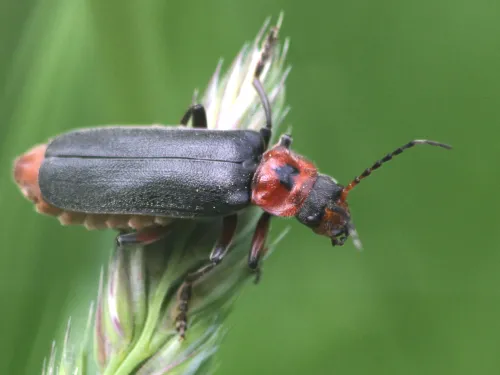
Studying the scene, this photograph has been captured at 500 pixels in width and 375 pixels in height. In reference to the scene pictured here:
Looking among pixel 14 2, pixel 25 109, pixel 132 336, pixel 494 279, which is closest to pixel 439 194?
pixel 494 279

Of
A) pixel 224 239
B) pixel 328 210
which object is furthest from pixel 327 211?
pixel 224 239

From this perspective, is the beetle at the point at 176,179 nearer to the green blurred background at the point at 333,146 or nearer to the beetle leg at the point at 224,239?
the beetle leg at the point at 224,239

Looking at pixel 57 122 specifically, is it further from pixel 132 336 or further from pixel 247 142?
pixel 132 336

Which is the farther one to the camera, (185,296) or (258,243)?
(258,243)

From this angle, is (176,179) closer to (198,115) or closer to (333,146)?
(198,115)

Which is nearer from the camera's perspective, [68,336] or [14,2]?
[68,336]

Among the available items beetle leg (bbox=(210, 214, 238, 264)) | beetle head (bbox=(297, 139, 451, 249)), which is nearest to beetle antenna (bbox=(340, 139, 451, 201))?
beetle head (bbox=(297, 139, 451, 249))
